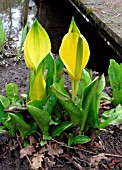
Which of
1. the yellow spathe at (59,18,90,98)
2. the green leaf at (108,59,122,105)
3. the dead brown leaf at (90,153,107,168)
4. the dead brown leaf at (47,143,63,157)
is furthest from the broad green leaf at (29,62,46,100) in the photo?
the green leaf at (108,59,122,105)

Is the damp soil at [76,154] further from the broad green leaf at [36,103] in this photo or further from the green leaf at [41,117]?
the broad green leaf at [36,103]

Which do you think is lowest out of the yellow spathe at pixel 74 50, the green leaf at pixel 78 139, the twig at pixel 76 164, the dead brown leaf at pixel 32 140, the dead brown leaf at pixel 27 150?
the twig at pixel 76 164

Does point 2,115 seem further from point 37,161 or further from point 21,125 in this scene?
point 37,161

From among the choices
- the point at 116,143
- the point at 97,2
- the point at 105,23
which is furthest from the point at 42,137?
the point at 97,2

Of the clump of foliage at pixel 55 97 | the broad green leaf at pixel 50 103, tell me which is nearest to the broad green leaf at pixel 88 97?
the clump of foliage at pixel 55 97

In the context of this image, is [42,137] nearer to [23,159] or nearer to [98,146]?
[23,159]

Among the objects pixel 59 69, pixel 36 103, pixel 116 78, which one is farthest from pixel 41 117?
pixel 116 78
